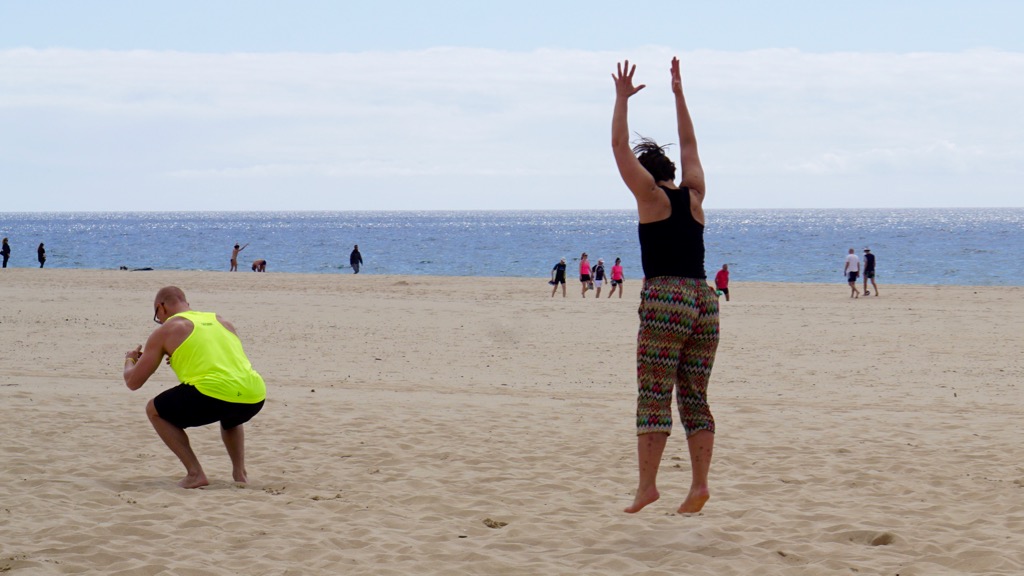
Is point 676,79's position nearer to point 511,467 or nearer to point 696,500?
point 696,500

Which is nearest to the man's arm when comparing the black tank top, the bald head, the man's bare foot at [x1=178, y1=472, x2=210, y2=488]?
the bald head

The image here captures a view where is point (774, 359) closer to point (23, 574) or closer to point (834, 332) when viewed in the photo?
point (834, 332)

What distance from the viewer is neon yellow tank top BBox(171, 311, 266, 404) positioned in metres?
6.12

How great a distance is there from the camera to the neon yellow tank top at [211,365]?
612 centimetres

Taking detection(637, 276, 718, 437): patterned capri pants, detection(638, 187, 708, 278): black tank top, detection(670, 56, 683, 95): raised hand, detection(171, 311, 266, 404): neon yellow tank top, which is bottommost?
detection(171, 311, 266, 404): neon yellow tank top

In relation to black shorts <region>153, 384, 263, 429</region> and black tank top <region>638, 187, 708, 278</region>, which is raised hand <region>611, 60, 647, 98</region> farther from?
black shorts <region>153, 384, 263, 429</region>

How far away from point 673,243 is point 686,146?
613 mm

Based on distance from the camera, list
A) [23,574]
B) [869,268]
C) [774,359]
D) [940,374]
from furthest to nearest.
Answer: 1. [869,268]
2. [774,359]
3. [940,374]
4. [23,574]

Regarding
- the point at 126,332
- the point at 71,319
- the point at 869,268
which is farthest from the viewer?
the point at 869,268

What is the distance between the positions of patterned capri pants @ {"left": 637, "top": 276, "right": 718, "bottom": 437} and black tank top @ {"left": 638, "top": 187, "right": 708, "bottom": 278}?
0.05 metres

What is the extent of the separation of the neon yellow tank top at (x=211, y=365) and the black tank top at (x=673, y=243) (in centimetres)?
275

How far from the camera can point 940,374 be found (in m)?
12.9

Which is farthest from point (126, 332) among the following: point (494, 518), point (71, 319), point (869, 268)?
point (869, 268)

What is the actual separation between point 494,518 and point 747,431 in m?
3.52
